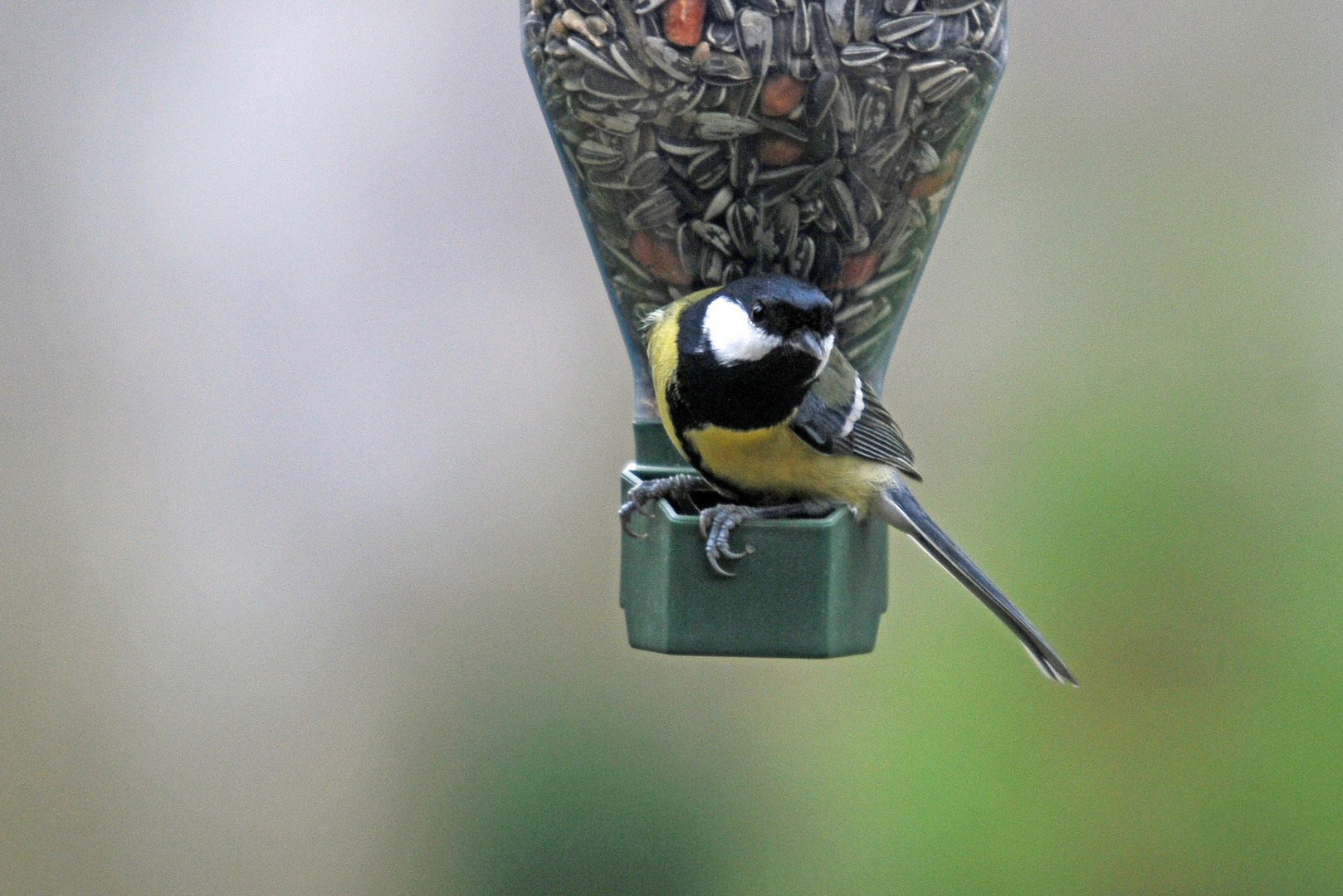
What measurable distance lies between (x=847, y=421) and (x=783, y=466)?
0.10 m

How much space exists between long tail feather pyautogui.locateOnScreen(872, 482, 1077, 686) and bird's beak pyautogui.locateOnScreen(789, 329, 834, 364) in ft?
0.85

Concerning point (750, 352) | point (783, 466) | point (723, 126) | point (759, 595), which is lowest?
point (759, 595)

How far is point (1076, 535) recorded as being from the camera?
8.65ft

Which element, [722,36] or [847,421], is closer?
[722,36]

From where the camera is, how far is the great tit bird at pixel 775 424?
1434mm

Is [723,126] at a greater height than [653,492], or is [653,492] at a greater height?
[723,126]

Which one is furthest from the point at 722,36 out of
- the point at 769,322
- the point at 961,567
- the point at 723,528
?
the point at 961,567

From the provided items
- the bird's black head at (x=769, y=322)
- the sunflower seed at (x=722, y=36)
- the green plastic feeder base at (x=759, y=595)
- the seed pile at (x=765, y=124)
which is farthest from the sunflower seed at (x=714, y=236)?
the green plastic feeder base at (x=759, y=595)

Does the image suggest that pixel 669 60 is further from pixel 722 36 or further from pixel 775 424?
pixel 775 424

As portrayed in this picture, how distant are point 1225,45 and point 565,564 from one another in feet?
6.00

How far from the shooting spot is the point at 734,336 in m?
1.44

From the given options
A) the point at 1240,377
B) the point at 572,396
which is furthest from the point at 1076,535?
the point at 572,396

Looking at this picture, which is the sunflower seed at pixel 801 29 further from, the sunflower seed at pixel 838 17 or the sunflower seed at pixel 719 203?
the sunflower seed at pixel 719 203

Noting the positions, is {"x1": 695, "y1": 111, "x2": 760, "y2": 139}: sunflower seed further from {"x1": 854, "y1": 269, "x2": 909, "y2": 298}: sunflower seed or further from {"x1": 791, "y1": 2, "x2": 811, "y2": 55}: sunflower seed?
{"x1": 854, "y1": 269, "x2": 909, "y2": 298}: sunflower seed
